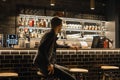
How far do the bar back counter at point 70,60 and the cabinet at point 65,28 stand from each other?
234 cm

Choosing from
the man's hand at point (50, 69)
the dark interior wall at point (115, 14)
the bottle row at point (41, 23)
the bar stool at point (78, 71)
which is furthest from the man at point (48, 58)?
the dark interior wall at point (115, 14)

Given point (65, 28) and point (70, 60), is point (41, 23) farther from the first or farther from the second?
point (70, 60)

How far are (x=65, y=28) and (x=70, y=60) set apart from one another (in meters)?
3.31

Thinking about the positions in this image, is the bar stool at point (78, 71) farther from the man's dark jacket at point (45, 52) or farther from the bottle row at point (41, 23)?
the bottle row at point (41, 23)

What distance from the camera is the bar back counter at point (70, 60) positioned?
15.6 ft

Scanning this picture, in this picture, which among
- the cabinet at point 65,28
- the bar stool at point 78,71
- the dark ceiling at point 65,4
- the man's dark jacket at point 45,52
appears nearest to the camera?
the man's dark jacket at point 45,52

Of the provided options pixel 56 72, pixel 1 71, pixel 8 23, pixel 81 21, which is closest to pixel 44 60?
pixel 56 72

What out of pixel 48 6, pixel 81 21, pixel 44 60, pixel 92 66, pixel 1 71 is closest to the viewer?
pixel 44 60

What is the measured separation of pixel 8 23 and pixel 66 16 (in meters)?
2.10

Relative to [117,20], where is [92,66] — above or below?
below

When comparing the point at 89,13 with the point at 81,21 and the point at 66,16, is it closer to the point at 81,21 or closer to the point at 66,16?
the point at 81,21

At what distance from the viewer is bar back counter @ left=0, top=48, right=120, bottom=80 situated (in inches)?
188

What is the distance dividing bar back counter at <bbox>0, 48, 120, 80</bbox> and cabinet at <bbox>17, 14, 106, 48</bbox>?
2.34 m

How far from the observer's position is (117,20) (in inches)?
373
